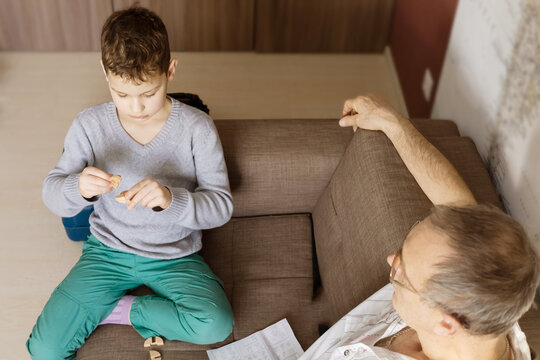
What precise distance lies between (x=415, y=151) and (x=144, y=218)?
0.85 meters

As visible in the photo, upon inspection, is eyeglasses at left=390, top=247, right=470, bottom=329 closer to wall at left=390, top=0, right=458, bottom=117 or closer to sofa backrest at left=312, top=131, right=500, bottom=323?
sofa backrest at left=312, top=131, right=500, bottom=323

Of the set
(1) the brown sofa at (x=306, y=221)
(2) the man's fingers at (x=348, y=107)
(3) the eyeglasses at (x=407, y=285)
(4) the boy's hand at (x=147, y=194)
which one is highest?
(3) the eyeglasses at (x=407, y=285)

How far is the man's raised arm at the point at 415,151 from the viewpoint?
1609 mm

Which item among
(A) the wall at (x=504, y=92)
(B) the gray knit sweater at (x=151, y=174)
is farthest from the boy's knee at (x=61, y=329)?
(A) the wall at (x=504, y=92)

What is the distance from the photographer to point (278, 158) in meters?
2.06

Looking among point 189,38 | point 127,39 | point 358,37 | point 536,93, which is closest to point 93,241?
point 127,39

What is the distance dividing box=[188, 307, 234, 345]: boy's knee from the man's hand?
719 millimetres

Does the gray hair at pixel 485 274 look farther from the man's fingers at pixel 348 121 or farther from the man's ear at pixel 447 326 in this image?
the man's fingers at pixel 348 121

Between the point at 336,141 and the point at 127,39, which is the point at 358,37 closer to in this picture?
the point at 336,141

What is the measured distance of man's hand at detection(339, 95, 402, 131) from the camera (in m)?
1.87

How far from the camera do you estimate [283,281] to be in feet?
6.52

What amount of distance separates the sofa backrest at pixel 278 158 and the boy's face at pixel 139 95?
0.39m

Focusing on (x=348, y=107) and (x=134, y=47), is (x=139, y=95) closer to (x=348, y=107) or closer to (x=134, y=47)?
(x=134, y=47)

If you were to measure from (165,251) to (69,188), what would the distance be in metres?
0.35
